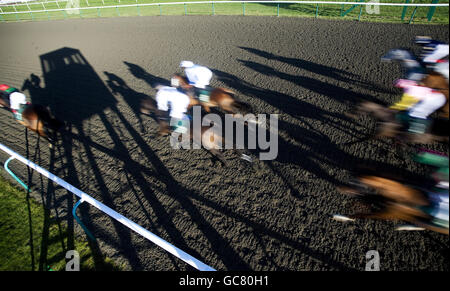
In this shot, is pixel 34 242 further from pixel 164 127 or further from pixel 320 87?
pixel 320 87

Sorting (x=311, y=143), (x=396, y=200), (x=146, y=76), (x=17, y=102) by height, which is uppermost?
(x=146, y=76)

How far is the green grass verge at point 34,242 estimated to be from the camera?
3969 mm

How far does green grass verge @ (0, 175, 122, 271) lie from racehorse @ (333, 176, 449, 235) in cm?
455

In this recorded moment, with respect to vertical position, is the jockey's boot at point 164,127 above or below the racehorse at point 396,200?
above

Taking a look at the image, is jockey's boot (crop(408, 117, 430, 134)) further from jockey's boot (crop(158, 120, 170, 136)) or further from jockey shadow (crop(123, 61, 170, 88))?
jockey shadow (crop(123, 61, 170, 88))

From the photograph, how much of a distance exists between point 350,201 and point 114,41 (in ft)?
51.9

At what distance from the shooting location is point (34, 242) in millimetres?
4320

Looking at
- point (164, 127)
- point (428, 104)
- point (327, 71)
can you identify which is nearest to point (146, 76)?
point (164, 127)

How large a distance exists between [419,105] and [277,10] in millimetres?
12590

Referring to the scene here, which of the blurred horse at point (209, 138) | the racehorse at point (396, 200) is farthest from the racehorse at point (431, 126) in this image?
the blurred horse at point (209, 138)

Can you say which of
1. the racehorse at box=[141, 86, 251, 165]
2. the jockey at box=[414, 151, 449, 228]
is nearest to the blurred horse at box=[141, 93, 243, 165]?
the racehorse at box=[141, 86, 251, 165]

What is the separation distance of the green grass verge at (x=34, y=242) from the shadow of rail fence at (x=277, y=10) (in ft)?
38.4

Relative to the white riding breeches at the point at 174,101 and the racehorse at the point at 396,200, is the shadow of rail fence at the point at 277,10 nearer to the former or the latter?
the racehorse at the point at 396,200

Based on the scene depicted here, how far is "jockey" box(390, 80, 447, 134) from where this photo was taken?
4.39 meters
